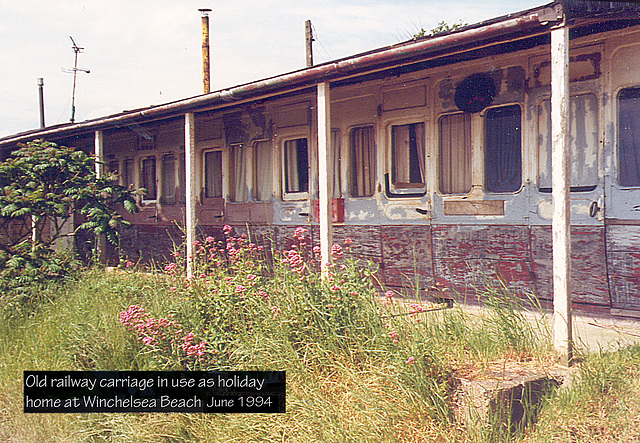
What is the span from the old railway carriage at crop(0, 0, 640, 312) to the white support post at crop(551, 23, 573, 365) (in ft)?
1.23

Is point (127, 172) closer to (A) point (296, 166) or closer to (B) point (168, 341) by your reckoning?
(A) point (296, 166)

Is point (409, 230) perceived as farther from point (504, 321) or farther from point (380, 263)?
point (504, 321)

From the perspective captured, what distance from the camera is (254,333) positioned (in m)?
5.01

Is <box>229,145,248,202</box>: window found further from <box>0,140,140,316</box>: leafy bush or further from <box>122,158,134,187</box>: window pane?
<box>122,158,134,187</box>: window pane

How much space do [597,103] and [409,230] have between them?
2608mm

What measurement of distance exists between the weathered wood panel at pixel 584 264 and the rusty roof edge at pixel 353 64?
2091 millimetres

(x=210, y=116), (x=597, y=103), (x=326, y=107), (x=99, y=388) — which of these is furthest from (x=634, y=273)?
(x=210, y=116)

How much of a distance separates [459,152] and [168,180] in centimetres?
666

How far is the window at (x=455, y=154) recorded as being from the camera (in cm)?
725

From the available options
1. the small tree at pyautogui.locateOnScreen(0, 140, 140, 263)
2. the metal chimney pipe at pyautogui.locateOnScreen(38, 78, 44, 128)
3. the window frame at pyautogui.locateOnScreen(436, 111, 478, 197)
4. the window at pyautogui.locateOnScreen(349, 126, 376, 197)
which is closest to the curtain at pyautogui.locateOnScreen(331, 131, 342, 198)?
the window at pyautogui.locateOnScreen(349, 126, 376, 197)

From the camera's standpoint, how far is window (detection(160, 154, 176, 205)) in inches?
478

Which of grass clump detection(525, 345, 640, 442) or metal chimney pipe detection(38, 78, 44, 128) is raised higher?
metal chimney pipe detection(38, 78, 44, 128)

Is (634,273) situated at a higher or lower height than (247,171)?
lower

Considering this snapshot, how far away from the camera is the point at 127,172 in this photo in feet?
44.1
